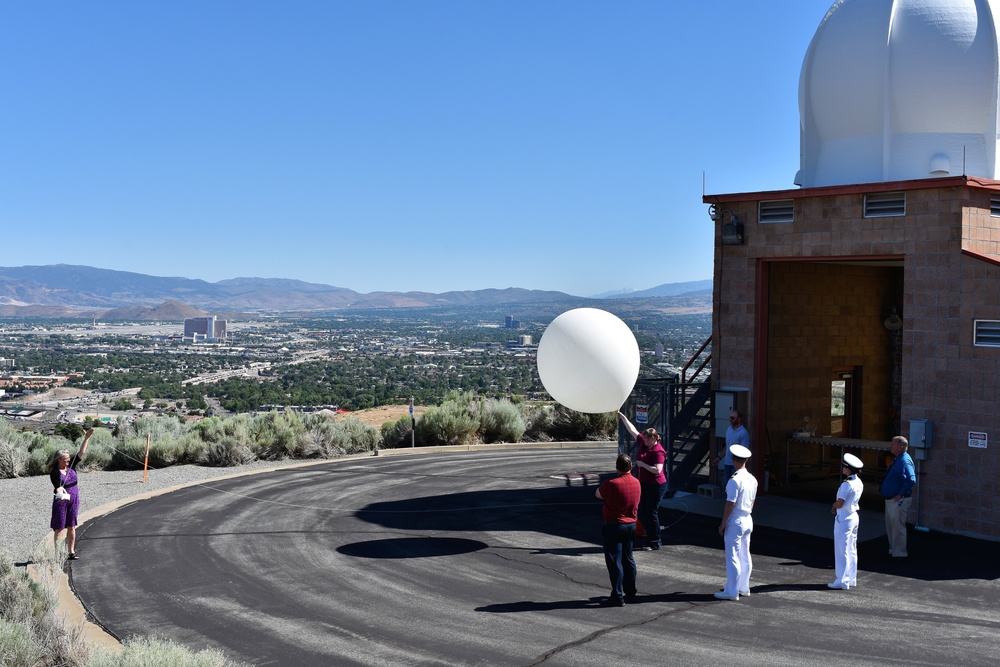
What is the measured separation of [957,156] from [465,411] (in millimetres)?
13604

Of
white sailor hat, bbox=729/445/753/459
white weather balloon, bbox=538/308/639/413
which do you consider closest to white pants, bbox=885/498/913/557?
white sailor hat, bbox=729/445/753/459

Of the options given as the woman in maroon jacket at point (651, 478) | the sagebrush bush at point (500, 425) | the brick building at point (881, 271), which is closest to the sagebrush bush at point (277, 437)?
the sagebrush bush at point (500, 425)

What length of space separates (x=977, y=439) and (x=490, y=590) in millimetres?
7072

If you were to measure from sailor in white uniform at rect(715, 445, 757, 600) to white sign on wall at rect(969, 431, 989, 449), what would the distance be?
452 centimetres

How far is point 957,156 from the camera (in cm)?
1507

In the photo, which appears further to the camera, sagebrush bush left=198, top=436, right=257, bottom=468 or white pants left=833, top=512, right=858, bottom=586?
sagebrush bush left=198, top=436, right=257, bottom=468

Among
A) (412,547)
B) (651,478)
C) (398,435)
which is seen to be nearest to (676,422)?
(651,478)

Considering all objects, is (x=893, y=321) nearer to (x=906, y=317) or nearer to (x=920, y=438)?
(x=906, y=317)

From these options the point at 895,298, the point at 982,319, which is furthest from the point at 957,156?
the point at 895,298

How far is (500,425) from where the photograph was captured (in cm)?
2456

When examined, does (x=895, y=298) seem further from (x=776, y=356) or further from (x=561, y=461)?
(x=561, y=461)

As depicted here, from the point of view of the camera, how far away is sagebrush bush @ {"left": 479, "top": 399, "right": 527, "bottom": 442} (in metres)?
24.5

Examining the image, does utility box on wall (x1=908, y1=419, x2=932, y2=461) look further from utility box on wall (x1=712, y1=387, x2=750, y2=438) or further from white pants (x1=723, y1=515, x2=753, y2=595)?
white pants (x1=723, y1=515, x2=753, y2=595)

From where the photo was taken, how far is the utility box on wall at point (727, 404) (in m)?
15.5
